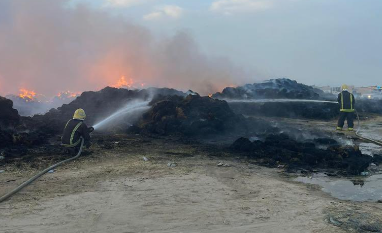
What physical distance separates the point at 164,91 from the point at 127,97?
4052mm

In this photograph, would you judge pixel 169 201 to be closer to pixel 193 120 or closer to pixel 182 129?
pixel 182 129

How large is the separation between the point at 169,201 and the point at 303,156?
560cm

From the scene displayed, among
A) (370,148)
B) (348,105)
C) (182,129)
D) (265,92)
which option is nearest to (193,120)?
(182,129)

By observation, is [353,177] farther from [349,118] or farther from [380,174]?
[349,118]

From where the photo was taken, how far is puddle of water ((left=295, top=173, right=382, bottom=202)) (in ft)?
22.6

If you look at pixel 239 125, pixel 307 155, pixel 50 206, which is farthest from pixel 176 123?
pixel 50 206

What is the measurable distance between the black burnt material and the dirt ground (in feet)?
4.04

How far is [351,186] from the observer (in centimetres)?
769

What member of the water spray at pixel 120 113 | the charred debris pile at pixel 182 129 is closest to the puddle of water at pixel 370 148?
the charred debris pile at pixel 182 129

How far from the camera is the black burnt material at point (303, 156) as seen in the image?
9.59 m

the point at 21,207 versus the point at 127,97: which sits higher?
the point at 127,97

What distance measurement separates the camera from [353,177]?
336 inches

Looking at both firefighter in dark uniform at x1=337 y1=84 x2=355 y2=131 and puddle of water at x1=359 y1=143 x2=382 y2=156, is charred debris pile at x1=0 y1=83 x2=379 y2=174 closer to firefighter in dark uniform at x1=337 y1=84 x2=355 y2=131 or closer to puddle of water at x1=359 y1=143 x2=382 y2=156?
puddle of water at x1=359 y1=143 x2=382 y2=156

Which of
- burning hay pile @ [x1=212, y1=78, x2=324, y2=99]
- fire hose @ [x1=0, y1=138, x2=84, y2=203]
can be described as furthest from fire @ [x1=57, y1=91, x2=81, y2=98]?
fire hose @ [x1=0, y1=138, x2=84, y2=203]
